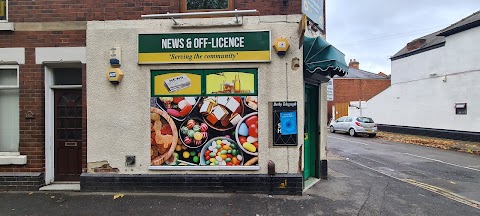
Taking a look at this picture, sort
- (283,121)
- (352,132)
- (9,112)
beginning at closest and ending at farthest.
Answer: (283,121) < (9,112) < (352,132)

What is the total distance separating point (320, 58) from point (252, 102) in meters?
1.61

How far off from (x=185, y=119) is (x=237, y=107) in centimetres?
111

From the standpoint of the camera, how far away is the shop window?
634 inches

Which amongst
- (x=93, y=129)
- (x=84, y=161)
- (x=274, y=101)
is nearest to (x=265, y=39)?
(x=274, y=101)

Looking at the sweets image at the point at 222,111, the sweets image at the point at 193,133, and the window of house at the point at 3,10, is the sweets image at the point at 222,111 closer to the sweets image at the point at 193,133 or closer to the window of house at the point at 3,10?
the sweets image at the point at 193,133

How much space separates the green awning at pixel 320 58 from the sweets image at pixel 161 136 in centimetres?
306

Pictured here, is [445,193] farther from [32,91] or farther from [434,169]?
[32,91]

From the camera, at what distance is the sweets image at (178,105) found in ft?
20.3

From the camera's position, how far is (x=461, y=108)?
53.7ft

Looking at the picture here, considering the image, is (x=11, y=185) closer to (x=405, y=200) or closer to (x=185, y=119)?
(x=185, y=119)

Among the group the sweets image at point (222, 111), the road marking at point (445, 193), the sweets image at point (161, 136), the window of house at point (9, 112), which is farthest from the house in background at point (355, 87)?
the window of house at point (9, 112)

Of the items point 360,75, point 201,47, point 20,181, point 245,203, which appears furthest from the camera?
point 360,75

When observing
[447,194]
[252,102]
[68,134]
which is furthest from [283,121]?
[68,134]

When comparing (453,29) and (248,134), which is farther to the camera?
(453,29)
